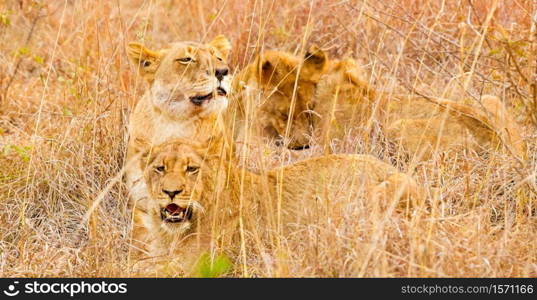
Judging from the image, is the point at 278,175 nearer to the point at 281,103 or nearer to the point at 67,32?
the point at 281,103

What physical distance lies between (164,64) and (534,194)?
2277mm

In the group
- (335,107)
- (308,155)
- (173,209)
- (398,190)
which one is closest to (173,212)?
(173,209)

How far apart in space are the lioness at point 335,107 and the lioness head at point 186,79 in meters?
0.63

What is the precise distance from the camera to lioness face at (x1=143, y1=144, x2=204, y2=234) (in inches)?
182

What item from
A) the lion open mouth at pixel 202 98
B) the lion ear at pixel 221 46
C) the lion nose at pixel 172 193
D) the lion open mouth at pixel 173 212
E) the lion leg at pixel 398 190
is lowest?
the lion open mouth at pixel 173 212

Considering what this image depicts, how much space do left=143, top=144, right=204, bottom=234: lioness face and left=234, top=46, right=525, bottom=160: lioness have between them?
160 centimetres

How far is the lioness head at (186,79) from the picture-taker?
561cm

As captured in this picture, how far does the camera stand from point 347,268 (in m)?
4.18

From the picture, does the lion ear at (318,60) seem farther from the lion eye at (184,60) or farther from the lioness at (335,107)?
the lion eye at (184,60)

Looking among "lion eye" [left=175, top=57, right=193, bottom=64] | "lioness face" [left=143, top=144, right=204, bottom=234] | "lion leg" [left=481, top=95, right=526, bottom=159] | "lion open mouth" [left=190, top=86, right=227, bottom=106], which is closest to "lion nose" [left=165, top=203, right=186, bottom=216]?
"lioness face" [left=143, top=144, right=204, bottom=234]

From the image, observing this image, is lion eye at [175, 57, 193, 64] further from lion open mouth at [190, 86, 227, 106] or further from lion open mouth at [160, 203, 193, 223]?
lion open mouth at [160, 203, 193, 223]

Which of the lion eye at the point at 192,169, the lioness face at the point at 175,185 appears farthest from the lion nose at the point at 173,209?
the lion eye at the point at 192,169

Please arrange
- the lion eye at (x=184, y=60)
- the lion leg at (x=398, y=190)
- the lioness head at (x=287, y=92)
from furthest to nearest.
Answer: the lioness head at (x=287, y=92) → the lion eye at (x=184, y=60) → the lion leg at (x=398, y=190)

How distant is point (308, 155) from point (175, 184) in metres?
2.18
